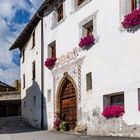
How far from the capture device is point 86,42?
853 inches

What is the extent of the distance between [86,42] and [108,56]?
7.56ft

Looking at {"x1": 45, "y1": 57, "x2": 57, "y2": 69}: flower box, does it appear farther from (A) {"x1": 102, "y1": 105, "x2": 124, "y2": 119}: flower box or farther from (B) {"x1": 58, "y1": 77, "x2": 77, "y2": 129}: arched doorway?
(A) {"x1": 102, "y1": 105, "x2": 124, "y2": 119}: flower box

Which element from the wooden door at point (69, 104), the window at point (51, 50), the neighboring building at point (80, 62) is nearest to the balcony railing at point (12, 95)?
the neighboring building at point (80, 62)

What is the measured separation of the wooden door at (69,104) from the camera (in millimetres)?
24031

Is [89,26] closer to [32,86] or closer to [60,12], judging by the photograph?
[60,12]

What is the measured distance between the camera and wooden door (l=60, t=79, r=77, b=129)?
24031mm

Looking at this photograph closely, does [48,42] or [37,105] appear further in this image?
[37,105]

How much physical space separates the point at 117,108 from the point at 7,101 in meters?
36.4

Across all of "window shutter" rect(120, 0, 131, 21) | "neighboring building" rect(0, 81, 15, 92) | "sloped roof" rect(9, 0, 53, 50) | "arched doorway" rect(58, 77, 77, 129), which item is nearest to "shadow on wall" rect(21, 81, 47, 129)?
"arched doorway" rect(58, 77, 77, 129)

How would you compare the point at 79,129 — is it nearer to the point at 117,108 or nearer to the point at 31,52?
the point at 117,108

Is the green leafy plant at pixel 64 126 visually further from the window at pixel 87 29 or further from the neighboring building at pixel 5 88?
the neighboring building at pixel 5 88

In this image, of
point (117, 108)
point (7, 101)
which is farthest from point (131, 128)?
point (7, 101)

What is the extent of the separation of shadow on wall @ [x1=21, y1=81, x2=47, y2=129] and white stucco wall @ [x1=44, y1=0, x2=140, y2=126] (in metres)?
5.79

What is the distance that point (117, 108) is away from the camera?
1866cm
